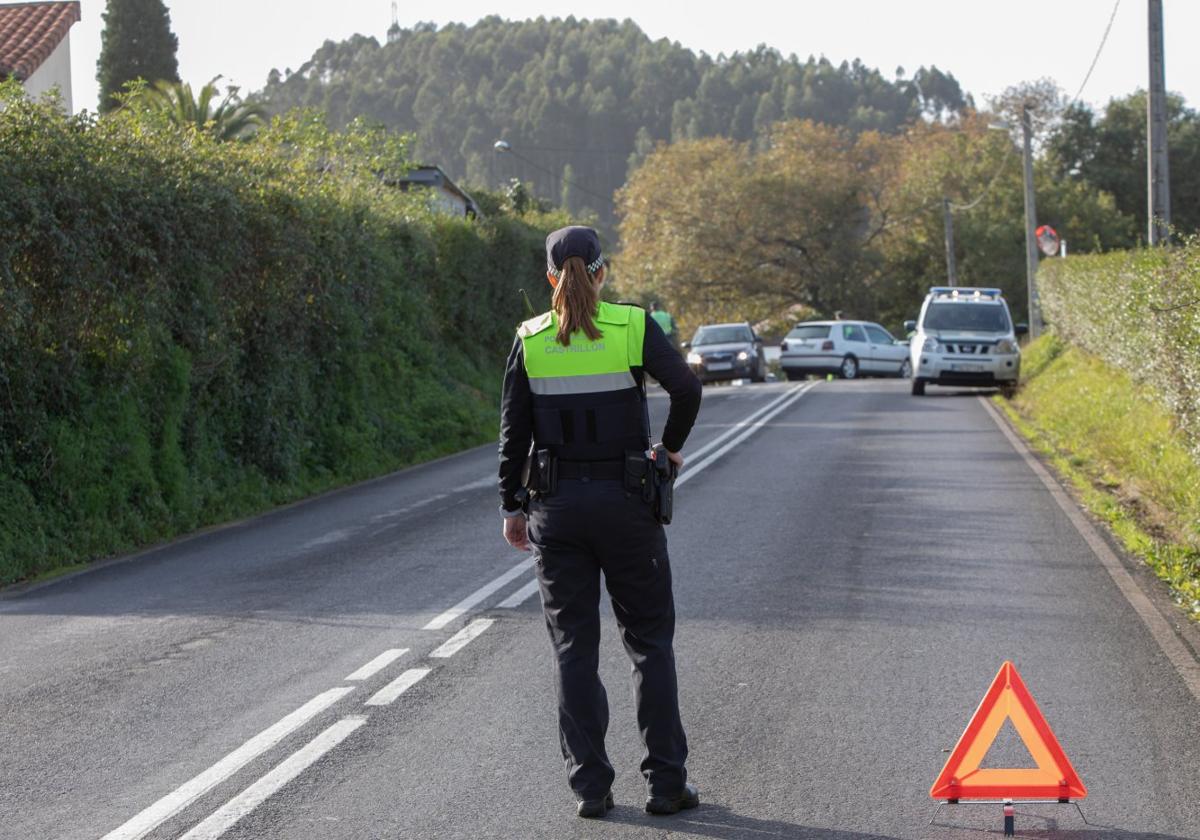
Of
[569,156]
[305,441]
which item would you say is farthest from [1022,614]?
[569,156]

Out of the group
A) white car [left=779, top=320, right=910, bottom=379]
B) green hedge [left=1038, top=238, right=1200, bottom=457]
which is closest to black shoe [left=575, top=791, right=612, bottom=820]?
green hedge [left=1038, top=238, right=1200, bottom=457]

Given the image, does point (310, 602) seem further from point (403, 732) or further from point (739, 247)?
point (739, 247)

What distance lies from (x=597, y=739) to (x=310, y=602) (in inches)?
178

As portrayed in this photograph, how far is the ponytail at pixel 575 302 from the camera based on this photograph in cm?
528

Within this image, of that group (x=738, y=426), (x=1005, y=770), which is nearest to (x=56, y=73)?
(x=738, y=426)

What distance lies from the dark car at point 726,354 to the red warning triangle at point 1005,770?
32995 mm

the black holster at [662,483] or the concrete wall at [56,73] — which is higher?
the concrete wall at [56,73]

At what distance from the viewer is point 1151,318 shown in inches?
589

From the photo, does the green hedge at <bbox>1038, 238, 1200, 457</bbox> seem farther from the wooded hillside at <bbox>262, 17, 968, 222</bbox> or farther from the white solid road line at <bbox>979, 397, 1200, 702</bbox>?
the wooded hillside at <bbox>262, 17, 968, 222</bbox>

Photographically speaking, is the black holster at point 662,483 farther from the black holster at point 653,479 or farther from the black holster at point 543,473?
the black holster at point 543,473

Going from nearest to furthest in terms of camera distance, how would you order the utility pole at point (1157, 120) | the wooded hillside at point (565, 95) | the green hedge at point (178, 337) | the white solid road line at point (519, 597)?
1. the white solid road line at point (519, 597)
2. the green hedge at point (178, 337)
3. the utility pole at point (1157, 120)
4. the wooded hillside at point (565, 95)

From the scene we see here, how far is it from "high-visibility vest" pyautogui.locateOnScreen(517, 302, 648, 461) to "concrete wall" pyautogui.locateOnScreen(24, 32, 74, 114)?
28646 mm

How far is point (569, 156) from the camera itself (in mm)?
149000

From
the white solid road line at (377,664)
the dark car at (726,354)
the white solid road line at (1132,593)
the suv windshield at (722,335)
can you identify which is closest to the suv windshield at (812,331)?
the dark car at (726,354)
